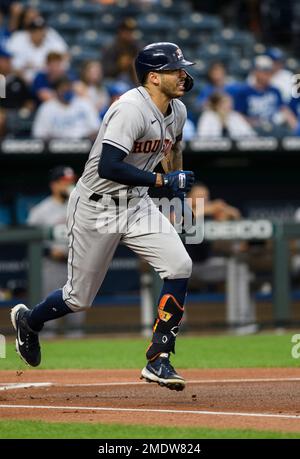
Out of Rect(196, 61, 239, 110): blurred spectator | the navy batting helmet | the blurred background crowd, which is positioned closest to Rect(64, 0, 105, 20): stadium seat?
the blurred background crowd

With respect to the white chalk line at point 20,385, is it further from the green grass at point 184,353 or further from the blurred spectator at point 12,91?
the blurred spectator at point 12,91

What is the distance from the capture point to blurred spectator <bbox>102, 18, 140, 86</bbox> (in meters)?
13.0

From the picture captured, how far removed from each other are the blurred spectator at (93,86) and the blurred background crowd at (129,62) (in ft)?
0.04

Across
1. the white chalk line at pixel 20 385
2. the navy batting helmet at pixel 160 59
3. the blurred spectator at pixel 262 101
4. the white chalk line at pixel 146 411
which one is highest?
the blurred spectator at pixel 262 101

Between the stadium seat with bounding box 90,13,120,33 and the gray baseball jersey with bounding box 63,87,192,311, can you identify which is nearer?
the gray baseball jersey with bounding box 63,87,192,311

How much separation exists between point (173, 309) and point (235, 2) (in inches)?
444

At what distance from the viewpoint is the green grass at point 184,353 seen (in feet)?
27.1

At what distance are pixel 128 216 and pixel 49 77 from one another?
6597mm

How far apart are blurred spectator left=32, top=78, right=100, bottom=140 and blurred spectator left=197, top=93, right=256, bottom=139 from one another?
121 centimetres

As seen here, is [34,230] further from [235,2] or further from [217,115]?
[235,2]

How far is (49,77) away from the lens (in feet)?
40.5

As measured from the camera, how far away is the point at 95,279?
20.1 ft

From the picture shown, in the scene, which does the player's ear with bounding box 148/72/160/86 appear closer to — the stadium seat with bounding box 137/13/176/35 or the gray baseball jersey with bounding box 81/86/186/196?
the gray baseball jersey with bounding box 81/86/186/196

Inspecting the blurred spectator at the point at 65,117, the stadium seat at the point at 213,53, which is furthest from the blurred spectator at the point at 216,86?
the blurred spectator at the point at 65,117
